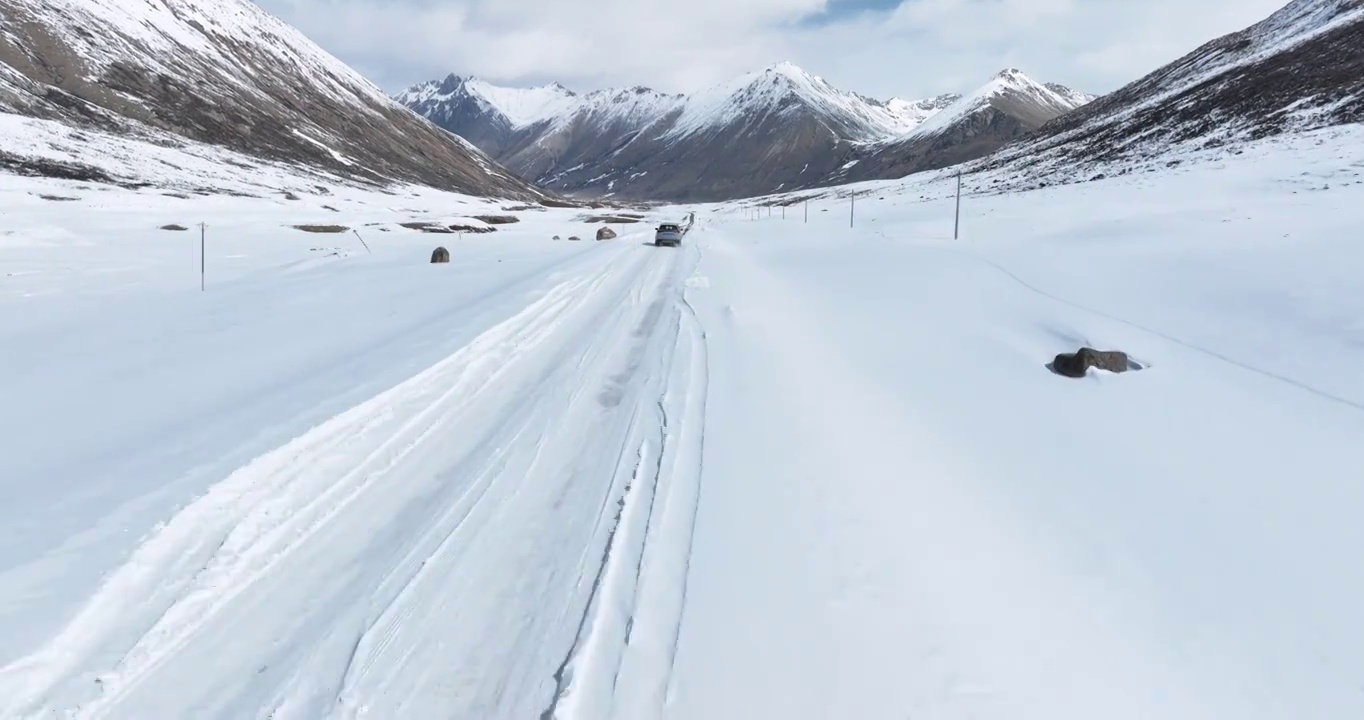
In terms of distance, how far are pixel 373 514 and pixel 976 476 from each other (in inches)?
217

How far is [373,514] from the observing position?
203 inches

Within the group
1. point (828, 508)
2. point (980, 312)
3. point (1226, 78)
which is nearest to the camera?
point (828, 508)

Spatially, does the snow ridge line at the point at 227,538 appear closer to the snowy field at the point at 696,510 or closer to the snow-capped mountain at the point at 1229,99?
the snowy field at the point at 696,510

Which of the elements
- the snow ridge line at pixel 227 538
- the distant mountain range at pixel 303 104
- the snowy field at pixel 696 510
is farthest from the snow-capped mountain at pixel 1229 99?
the snow ridge line at pixel 227 538

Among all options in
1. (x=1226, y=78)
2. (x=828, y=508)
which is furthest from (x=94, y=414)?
(x=1226, y=78)

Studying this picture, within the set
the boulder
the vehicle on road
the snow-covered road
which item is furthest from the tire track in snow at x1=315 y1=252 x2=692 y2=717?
the vehicle on road

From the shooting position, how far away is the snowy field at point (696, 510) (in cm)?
371

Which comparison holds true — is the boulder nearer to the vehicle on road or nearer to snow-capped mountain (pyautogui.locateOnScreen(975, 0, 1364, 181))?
the vehicle on road

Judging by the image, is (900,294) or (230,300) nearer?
(230,300)

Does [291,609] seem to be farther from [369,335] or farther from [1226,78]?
[1226,78]

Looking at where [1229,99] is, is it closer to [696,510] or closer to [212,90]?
[696,510]

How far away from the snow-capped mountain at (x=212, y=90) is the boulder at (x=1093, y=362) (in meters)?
77.0

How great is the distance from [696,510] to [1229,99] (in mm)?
69259

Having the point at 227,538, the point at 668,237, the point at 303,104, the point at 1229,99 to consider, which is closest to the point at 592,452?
the point at 227,538
